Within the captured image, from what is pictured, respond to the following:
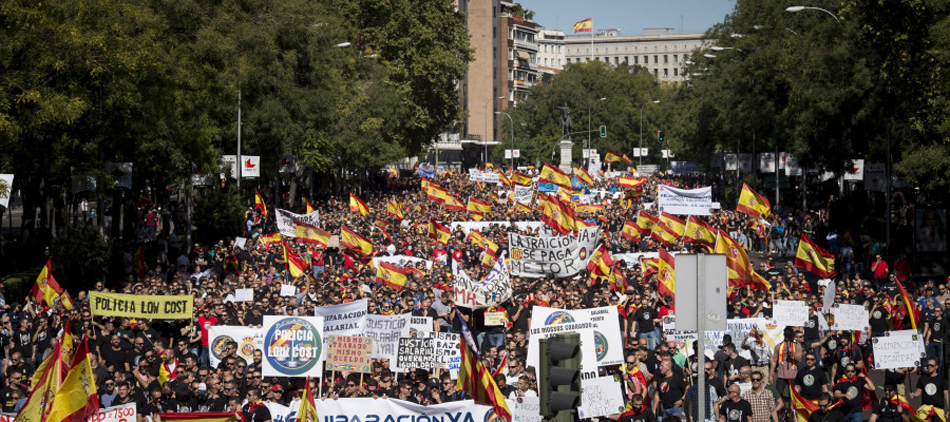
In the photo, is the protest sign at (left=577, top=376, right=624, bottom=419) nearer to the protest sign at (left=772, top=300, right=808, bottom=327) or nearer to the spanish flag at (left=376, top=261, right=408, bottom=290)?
the protest sign at (left=772, top=300, right=808, bottom=327)

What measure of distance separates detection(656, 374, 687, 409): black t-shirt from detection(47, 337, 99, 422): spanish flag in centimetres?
602

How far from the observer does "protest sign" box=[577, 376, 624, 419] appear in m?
14.4

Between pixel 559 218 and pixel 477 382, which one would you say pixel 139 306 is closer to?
pixel 477 382

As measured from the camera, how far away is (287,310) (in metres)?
18.0

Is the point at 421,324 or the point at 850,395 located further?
the point at 421,324

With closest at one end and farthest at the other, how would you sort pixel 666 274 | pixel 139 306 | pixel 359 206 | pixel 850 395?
pixel 850 395 → pixel 139 306 → pixel 666 274 → pixel 359 206

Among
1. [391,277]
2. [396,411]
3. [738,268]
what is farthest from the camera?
[391,277]

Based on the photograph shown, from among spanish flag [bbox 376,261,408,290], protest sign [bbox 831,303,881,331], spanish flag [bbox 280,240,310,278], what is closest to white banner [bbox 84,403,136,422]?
protest sign [bbox 831,303,881,331]

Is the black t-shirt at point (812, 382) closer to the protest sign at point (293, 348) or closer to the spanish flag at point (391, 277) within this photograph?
the protest sign at point (293, 348)

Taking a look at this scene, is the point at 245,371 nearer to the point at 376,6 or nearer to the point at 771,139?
the point at 771,139

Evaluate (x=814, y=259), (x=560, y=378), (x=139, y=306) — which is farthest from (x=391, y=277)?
(x=560, y=378)

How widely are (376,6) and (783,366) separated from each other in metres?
57.8

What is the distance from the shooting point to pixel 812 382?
13.9 meters

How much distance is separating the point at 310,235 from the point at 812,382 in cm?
1664
